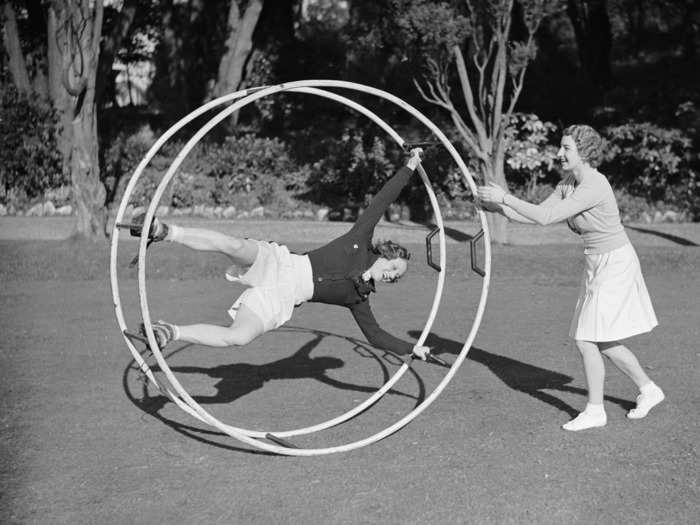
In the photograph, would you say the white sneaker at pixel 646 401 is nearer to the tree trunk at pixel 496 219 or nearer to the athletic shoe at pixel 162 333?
the athletic shoe at pixel 162 333

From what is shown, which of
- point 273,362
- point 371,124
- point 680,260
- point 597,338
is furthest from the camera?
point 371,124

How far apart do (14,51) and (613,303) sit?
20884mm

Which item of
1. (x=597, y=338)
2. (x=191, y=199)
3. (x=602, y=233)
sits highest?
(x=602, y=233)

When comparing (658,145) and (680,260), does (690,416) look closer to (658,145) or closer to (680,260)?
(680,260)

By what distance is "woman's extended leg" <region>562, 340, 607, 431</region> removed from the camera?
6.54m

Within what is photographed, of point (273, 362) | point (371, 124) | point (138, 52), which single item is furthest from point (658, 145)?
point (138, 52)

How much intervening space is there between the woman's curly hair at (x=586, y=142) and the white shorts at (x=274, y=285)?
6.96 feet

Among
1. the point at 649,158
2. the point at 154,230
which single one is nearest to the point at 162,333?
the point at 154,230

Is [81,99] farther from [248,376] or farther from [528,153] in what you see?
[248,376]

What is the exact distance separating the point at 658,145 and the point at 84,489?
20534 mm

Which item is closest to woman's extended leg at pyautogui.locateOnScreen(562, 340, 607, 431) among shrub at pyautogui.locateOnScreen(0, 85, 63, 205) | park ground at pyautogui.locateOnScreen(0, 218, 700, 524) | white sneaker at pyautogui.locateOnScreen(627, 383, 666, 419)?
park ground at pyautogui.locateOnScreen(0, 218, 700, 524)

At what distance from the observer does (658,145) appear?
23.0 metres

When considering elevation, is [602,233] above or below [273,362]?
above

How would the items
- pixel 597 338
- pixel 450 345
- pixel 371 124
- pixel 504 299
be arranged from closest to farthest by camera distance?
1. pixel 597 338
2. pixel 450 345
3. pixel 504 299
4. pixel 371 124
